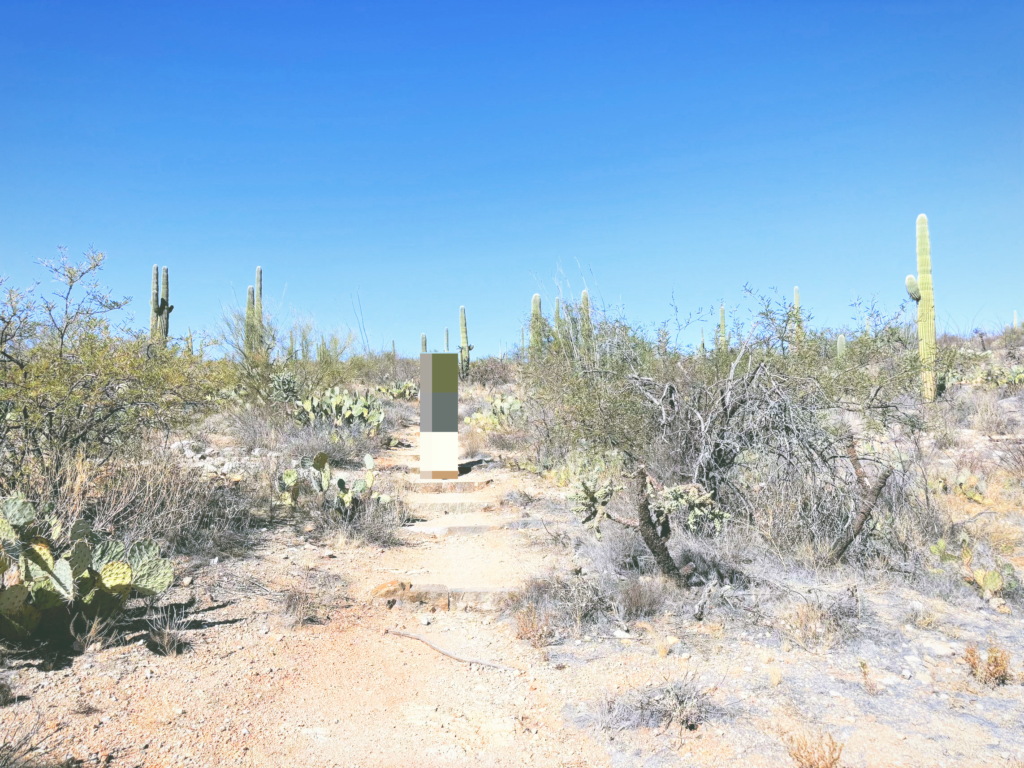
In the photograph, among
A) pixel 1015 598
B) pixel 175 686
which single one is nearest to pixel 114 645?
pixel 175 686

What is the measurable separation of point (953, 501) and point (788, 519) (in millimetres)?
2575

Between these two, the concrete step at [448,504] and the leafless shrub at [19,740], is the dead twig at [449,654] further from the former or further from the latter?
the concrete step at [448,504]

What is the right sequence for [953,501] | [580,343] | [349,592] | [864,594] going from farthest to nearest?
[580,343], [953,501], [349,592], [864,594]

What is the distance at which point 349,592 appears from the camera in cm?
509

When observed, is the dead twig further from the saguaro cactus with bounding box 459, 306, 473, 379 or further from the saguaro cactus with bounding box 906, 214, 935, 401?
the saguaro cactus with bounding box 459, 306, 473, 379

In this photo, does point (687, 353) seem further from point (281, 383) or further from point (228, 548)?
point (281, 383)

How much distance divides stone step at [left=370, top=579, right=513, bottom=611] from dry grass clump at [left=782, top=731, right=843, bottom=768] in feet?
7.70

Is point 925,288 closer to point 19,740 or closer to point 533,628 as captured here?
point 533,628

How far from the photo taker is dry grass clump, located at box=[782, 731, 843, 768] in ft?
8.92

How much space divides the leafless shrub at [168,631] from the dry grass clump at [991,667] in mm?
4284

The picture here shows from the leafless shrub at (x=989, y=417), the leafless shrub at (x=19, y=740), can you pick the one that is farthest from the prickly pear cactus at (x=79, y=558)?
the leafless shrub at (x=989, y=417)

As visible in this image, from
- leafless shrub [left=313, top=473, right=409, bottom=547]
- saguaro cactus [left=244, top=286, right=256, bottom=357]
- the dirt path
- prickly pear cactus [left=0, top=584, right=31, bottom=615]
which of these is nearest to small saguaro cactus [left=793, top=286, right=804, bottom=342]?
the dirt path

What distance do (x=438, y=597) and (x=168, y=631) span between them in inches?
72.4

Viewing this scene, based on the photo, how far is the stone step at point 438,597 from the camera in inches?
195
